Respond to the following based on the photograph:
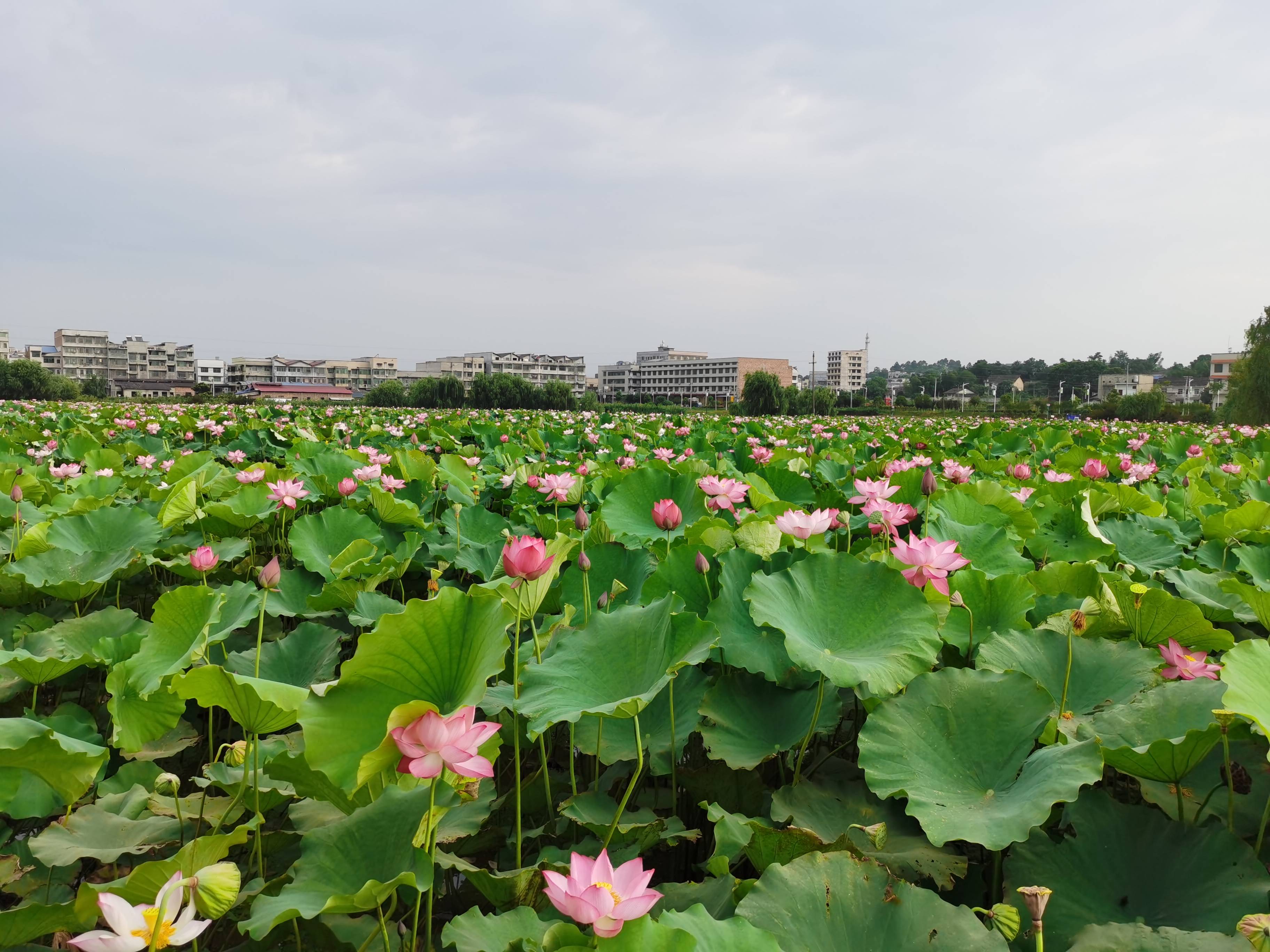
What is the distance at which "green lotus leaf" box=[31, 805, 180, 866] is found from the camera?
89cm

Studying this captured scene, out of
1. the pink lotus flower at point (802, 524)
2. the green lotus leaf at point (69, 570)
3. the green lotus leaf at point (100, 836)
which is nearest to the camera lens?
the green lotus leaf at point (100, 836)

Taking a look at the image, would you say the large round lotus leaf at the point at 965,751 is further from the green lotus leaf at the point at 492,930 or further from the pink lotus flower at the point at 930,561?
the green lotus leaf at the point at 492,930

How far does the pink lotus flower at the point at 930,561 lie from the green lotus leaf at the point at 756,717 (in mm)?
256

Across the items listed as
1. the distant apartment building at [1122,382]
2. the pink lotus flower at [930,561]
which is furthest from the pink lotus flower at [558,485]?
the distant apartment building at [1122,382]

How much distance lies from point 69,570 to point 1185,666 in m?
2.30

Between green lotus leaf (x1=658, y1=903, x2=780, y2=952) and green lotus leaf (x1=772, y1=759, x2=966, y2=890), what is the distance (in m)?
0.18

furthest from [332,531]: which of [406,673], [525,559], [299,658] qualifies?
[406,673]

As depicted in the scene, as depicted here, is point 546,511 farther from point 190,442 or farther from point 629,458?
point 190,442

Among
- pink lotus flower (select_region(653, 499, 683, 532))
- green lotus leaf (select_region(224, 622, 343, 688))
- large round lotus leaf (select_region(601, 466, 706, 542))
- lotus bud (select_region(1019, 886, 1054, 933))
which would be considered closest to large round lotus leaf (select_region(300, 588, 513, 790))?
lotus bud (select_region(1019, 886, 1054, 933))

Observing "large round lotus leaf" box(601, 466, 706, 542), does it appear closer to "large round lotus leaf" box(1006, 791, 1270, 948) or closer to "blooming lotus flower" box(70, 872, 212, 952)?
"large round lotus leaf" box(1006, 791, 1270, 948)

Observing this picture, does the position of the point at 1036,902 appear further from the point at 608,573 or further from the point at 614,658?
the point at 608,573

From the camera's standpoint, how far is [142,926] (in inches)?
25.3

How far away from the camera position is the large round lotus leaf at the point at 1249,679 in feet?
2.42

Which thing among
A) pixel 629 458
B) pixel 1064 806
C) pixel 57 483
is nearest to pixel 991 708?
pixel 1064 806
